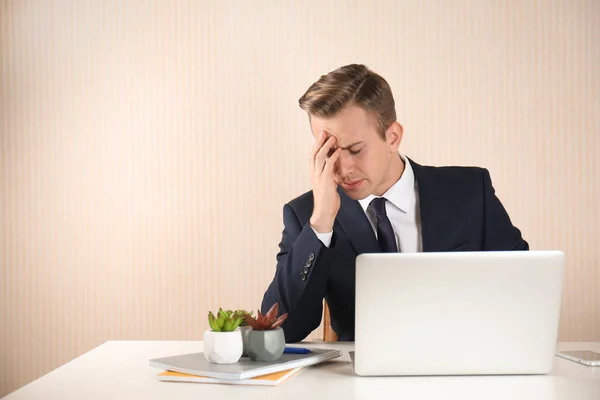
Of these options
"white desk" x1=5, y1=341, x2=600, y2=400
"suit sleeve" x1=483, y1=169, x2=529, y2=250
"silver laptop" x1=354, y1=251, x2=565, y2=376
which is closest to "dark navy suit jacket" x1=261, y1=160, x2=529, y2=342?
"suit sleeve" x1=483, y1=169, x2=529, y2=250

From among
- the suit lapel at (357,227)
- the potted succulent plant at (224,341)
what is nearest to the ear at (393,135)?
the suit lapel at (357,227)

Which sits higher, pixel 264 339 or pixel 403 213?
pixel 403 213

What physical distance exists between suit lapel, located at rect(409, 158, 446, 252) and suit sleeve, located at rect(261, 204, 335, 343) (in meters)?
0.38

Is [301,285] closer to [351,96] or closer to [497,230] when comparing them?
[351,96]

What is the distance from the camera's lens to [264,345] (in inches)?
54.0

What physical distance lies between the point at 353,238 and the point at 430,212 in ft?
0.85

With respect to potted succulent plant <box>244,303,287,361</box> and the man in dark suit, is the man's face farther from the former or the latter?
potted succulent plant <box>244,303,287,361</box>

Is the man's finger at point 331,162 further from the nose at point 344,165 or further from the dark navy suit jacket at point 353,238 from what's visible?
the dark navy suit jacket at point 353,238

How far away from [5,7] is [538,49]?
9.07 feet

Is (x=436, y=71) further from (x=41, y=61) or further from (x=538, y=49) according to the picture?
(x=41, y=61)

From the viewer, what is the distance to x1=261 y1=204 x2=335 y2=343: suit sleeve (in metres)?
1.81

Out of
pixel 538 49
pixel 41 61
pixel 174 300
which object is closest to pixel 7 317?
pixel 174 300

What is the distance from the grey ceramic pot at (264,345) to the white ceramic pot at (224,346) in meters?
0.03

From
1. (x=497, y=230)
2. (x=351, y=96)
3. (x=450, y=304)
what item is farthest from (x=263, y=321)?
(x=497, y=230)
